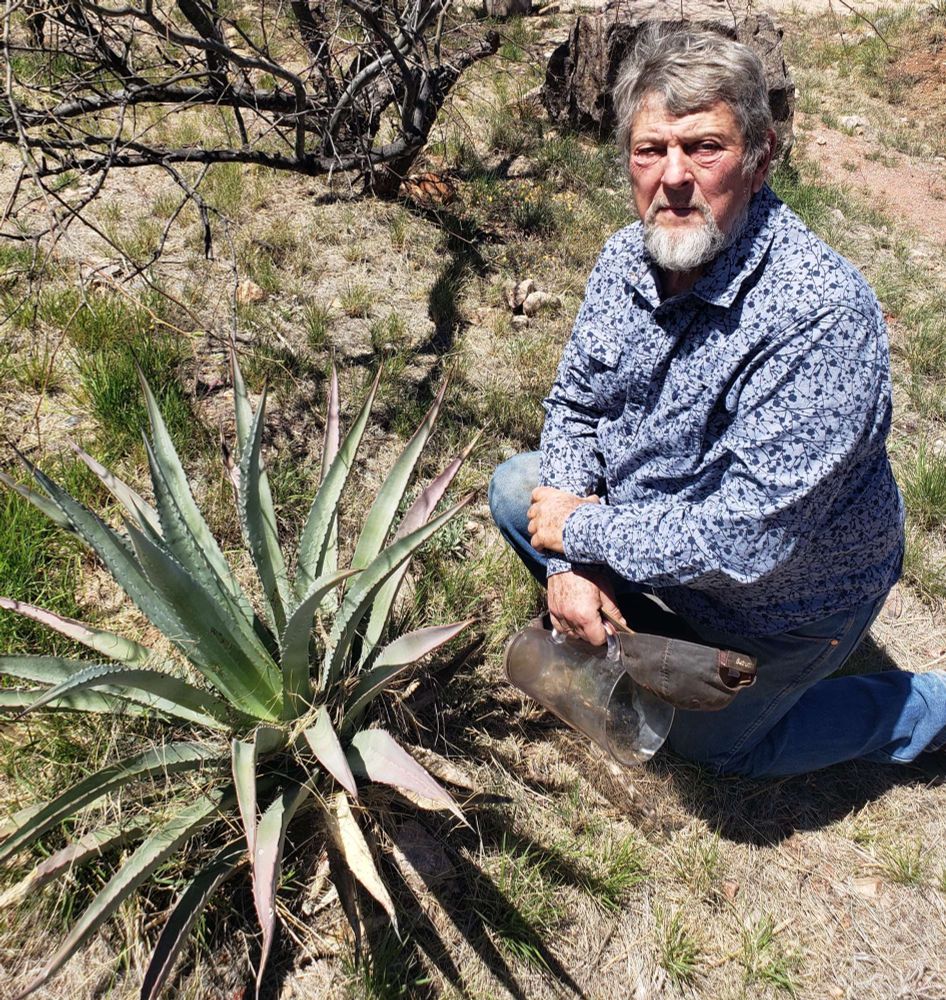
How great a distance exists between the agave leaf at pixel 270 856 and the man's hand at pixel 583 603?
2.65 feet

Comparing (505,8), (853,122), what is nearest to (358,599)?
(853,122)

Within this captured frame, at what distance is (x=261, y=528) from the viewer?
208cm

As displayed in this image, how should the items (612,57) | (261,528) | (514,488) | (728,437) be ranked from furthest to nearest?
(612,57) < (514,488) < (261,528) < (728,437)

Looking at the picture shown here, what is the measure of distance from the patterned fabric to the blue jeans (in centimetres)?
7

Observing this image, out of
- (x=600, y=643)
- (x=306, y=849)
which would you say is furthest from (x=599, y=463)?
(x=306, y=849)

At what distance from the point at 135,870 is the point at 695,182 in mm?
1946

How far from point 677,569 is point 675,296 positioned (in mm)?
672

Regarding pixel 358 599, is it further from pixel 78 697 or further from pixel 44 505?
pixel 44 505

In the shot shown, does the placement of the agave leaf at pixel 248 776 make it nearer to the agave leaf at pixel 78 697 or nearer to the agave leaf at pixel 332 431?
the agave leaf at pixel 78 697

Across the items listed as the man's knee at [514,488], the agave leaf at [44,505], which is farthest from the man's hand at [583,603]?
the agave leaf at [44,505]

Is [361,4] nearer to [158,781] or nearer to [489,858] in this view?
[158,781]

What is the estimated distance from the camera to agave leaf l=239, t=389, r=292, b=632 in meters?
1.92

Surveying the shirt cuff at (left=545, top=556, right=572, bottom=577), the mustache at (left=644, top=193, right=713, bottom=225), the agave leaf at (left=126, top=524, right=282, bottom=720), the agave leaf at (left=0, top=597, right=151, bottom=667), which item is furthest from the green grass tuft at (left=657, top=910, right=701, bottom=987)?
the mustache at (left=644, top=193, right=713, bottom=225)

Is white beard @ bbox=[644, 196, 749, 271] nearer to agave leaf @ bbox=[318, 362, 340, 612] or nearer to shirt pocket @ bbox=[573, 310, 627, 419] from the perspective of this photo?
shirt pocket @ bbox=[573, 310, 627, 419]
